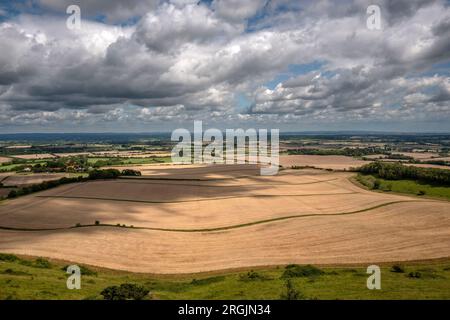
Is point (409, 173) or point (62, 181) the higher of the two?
point (409, 173)

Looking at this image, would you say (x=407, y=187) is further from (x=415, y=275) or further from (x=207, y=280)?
(x=207, y=280)

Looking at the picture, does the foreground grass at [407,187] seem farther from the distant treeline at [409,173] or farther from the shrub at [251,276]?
the shrub at [251,276]

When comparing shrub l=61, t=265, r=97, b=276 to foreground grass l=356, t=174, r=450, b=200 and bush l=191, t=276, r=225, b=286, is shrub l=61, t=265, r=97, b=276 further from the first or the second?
foreground grass l=356, t=174, r=450, b=200

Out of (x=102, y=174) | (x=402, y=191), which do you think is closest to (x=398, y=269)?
(x=402, y=191)

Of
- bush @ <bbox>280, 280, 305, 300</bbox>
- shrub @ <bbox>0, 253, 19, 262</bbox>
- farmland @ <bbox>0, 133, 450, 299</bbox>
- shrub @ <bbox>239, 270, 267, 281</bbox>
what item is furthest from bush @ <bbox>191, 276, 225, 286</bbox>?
shrub @ <bbox>0, 253, 19, 262</bbox>

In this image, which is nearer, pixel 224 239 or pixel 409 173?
pixel 224 239

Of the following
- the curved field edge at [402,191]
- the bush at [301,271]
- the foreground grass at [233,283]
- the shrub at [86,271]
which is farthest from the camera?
the curved field edge at [402,191]

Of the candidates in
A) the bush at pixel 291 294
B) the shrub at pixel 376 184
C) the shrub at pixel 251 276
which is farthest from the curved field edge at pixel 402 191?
the bush at pixel 291 294
